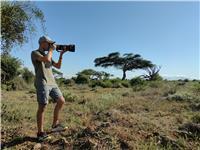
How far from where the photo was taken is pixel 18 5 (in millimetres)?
8625

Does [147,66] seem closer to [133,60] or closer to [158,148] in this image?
[133,60]

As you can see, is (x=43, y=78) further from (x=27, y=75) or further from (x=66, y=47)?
(x=27, y=75)

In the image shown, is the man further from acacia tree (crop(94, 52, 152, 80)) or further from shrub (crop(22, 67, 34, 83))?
acacia tree (crop(94, 52, 152, 80))

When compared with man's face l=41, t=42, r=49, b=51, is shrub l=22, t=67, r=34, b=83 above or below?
below

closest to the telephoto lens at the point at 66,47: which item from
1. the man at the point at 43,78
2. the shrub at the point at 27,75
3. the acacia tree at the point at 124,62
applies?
the man at the point at 43,78

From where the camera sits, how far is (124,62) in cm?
5159

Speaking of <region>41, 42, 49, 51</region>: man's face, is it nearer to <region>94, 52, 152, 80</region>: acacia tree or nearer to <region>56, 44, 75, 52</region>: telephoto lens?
<region>56, 44, 75, 52</region>: telephoto lens

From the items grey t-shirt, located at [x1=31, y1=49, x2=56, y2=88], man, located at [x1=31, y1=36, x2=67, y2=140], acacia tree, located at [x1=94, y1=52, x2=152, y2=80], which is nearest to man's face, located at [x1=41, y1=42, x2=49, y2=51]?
man, located at [x1=31, y1=36, x2=67, y2=140]

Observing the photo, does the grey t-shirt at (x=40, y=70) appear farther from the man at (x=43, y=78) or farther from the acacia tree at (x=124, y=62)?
the acacia tree at (x=124, y=62)

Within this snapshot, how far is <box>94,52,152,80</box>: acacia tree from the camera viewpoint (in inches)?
2002

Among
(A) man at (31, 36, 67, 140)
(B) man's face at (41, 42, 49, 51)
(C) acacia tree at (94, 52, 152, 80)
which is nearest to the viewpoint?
(A) man at (31, 36, 67, 140)

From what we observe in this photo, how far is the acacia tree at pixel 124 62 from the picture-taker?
5084 cm

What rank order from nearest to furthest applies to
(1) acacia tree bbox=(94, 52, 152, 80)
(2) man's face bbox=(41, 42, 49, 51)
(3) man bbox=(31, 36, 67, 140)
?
(3) man bbox=(31, 36, 67, 140) < (2) man's face bbox=(41, 42, 49, 51) < (1) acacia tree bbox=(94, 52, 152, 80)

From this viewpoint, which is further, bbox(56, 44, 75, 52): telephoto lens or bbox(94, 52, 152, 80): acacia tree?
bbox(94, 52, 152, 80): acacia tree
